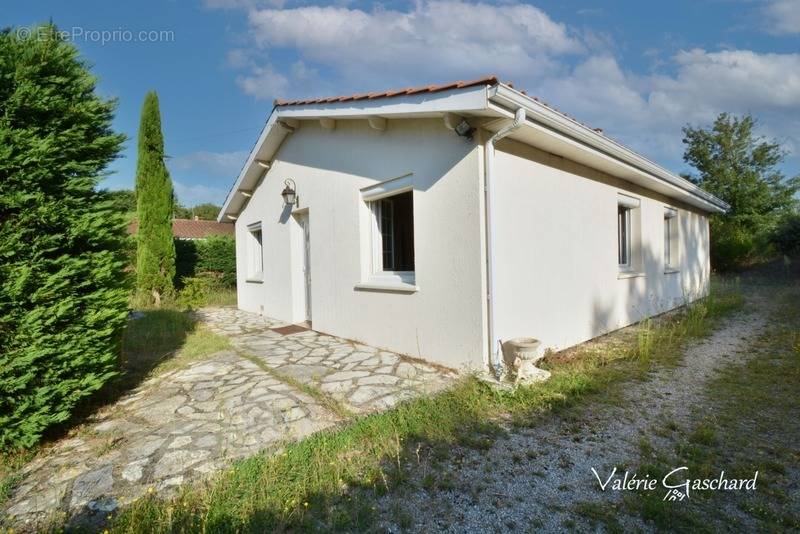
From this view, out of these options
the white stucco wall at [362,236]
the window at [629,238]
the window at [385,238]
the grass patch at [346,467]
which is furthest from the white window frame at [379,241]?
the window at [629,238]

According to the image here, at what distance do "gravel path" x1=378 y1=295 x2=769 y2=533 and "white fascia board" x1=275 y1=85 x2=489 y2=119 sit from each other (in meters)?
2.95

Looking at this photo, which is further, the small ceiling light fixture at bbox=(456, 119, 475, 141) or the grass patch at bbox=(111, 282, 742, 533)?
the small ceiling light fixture at bbox=(456, 119, 475, 141)

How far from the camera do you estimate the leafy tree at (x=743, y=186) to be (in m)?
17.9

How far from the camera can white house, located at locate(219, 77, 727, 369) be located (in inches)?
160

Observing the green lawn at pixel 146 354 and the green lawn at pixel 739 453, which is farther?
the green lawn at pixel 146 354

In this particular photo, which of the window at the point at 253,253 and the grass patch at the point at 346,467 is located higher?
the window at the point at 253,253

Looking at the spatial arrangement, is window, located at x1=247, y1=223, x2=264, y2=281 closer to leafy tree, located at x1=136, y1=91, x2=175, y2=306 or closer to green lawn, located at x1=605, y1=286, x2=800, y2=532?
leafy tree, located at x1=136, y1=91, x2=175, y2=306

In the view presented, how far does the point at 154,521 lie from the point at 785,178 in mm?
27838

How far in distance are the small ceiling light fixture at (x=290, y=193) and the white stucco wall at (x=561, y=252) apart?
453 cm

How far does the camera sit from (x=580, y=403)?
3422 mm

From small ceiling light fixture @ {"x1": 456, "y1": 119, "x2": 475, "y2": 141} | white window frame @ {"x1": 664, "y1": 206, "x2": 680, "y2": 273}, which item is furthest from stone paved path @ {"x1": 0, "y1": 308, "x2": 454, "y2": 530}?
white window frame @ {"x1": 664, "y1": 206, "x2": 680, "y2": 273}

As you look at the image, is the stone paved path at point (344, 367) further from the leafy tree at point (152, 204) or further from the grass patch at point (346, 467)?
the leafy tree at point (152, 204)

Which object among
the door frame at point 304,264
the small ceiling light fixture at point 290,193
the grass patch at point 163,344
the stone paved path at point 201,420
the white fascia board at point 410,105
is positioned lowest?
the stone paved path at point 201,420

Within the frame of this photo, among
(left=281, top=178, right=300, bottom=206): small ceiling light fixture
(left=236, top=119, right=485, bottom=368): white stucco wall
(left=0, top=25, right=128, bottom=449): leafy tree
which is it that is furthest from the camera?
Answer: (left=281, top=178, right=300, bottom=206): small ceiling light fixture
